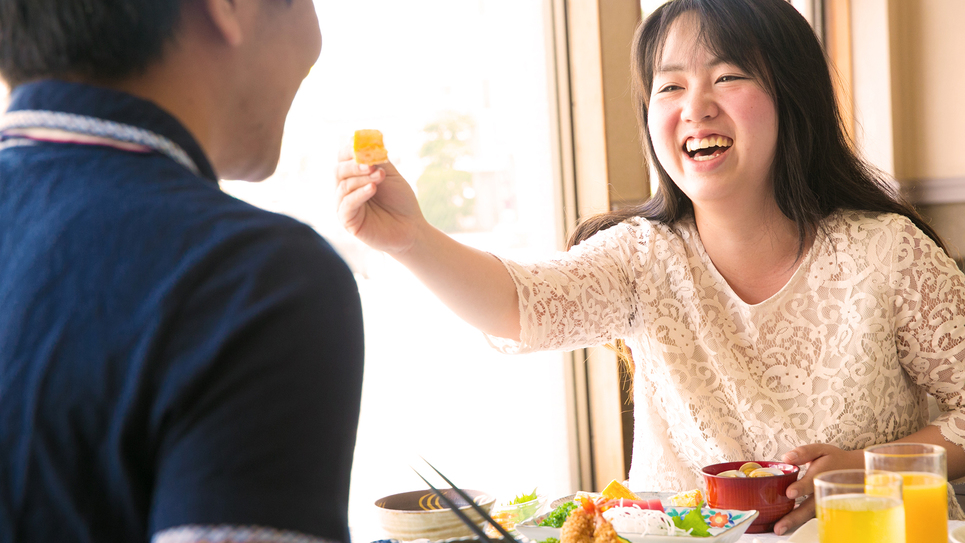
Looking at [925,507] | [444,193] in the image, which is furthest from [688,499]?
[444,193]

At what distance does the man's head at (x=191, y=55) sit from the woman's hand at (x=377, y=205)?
0.60 metres

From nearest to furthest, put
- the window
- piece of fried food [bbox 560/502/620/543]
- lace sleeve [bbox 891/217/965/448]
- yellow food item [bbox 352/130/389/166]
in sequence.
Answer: piece of fried food [bbox 560/502/620/543] < yellow food item [bbox 352/130/389/166] < lace sleeve [bbox 891/217/965/448] < the window

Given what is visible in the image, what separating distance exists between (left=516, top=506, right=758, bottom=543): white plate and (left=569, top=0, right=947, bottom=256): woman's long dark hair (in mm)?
750

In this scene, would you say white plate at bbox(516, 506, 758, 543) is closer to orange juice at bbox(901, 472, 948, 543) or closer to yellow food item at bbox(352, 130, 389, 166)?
orange juice at bbox(901, 472, 948, 543)

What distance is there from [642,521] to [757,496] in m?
0.19

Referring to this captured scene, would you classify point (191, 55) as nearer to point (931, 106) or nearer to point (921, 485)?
point (921, 485)

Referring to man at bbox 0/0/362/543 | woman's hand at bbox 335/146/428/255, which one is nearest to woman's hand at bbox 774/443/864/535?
woman's hand at bbox 335/146/428/255

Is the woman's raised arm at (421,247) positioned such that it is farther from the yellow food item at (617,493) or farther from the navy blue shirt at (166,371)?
the navy blue shirt at (166,371)

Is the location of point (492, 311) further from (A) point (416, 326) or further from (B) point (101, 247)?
(B) point (101, 247)

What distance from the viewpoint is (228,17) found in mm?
543

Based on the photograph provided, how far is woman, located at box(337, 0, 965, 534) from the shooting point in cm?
151

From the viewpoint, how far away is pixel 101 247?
0.43 m

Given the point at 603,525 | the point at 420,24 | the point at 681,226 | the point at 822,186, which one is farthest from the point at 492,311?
the point at 420,24

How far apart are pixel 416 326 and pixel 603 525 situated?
1.39 m
